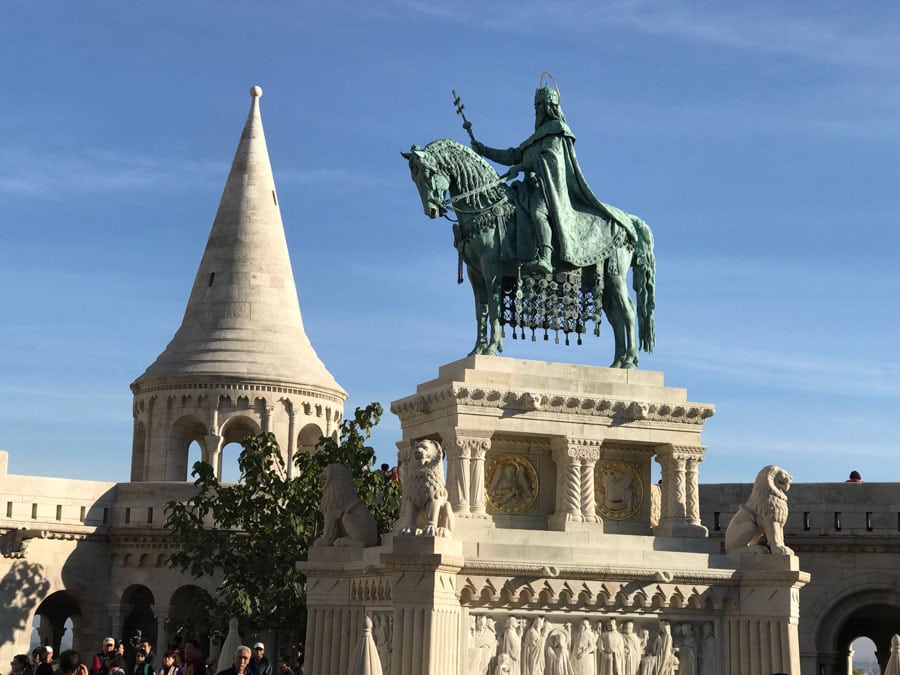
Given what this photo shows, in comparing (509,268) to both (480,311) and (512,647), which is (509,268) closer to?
(480,311)

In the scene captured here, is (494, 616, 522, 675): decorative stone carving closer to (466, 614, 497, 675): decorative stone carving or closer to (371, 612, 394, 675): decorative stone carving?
(466, 614, 497, 675): decorative stone carving

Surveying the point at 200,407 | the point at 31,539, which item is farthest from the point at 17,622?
the point at 200,407

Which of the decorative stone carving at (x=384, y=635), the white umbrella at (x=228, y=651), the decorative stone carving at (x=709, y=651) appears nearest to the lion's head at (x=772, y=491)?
the decorative stone carving at (x=709, y=651)

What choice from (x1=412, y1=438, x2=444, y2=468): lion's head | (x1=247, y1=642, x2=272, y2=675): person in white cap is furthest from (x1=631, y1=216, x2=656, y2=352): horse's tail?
(x1=247, y1=642, x2=272, y2=675): person in white cap

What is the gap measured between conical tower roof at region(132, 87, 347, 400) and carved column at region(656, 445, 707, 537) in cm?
2393

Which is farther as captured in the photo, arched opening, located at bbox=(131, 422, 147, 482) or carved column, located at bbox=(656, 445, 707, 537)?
arched opening, located at bbox=(131, 422, 147, 482)

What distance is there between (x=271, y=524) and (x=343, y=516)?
9.43 m

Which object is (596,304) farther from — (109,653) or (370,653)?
(109,653)

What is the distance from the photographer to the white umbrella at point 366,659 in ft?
55.3

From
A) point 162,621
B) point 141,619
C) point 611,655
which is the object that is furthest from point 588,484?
point 141,619

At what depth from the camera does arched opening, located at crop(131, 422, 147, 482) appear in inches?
1716

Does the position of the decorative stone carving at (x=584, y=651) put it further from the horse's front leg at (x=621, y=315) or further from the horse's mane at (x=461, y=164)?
the horse's mane at (x=461, y=164)

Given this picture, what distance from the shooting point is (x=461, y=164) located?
1978 cm

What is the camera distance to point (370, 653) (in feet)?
55.7
